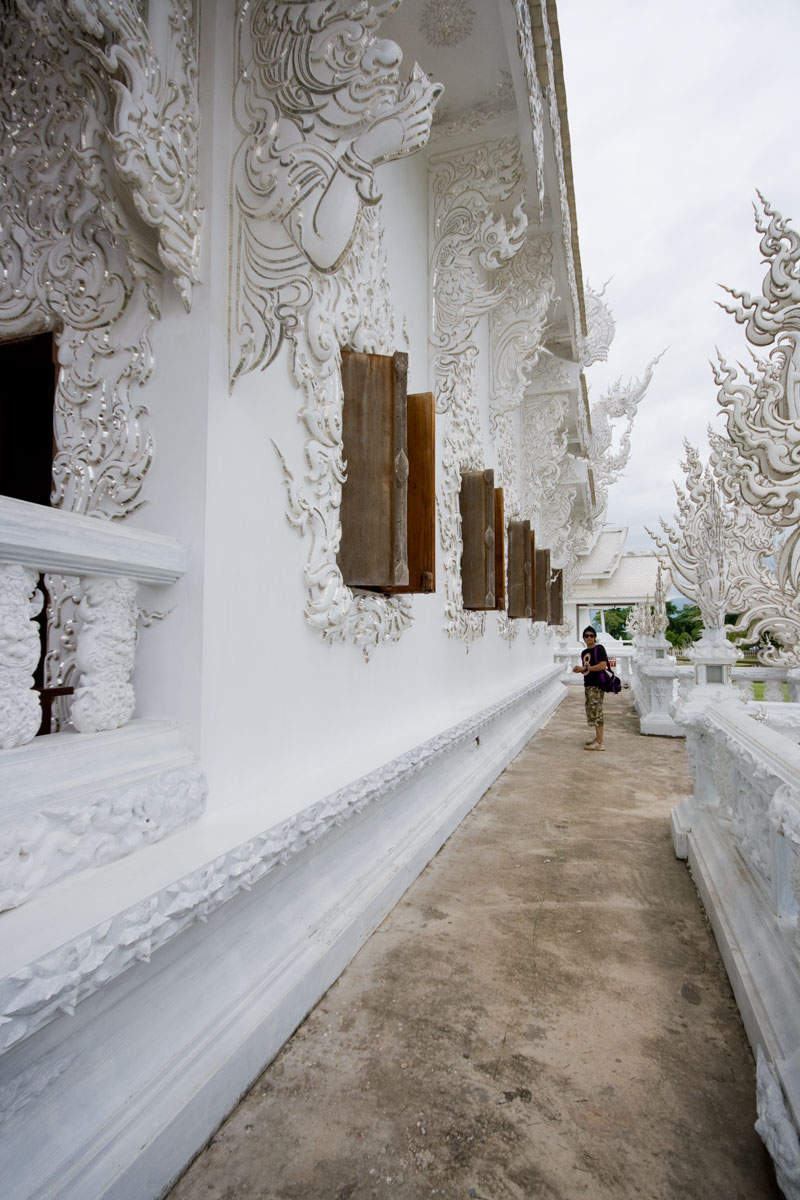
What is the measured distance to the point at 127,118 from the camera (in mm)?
1478

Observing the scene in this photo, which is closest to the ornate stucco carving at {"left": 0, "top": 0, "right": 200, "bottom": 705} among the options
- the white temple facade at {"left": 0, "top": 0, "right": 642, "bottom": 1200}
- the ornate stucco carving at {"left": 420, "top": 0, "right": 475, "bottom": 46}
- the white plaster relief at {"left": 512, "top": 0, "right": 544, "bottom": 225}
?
the white temple facade at {"left": 0, "top": 0, "right": 642, "bottom": 1200}

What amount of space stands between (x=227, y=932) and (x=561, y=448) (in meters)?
6.78

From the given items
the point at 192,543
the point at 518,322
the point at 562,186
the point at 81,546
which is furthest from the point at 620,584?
the point at 81,546

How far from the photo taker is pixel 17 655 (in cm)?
122

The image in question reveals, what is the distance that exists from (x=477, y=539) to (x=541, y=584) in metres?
4.02

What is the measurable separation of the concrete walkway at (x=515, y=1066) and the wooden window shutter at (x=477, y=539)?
1.78m

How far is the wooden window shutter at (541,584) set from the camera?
7.70m

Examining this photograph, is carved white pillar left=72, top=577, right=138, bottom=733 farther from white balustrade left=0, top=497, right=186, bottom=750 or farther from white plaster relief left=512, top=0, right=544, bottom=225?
Answer: white plaster relief left=512, top=0, right=544, bottom=225

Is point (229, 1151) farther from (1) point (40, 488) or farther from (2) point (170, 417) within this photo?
(1) point (40, 488)

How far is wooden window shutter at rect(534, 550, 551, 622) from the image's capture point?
770 cm

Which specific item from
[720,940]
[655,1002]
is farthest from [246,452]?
[720,940]

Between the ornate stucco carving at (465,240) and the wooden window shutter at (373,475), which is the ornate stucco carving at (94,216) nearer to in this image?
the wooden window shutter at (373,475)

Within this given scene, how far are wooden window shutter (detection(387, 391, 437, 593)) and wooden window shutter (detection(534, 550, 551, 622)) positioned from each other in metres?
4.90

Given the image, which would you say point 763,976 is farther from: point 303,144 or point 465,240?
point 465,240
